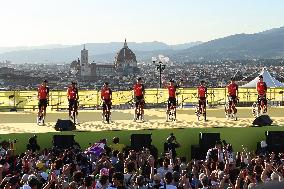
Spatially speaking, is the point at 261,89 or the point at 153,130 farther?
the point at 261,89

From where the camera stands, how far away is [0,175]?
11.8m

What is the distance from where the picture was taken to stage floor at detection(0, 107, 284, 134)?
22.1 meters

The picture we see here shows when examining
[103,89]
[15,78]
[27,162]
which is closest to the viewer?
[27,162]

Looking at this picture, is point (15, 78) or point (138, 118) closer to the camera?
point (138, 118)

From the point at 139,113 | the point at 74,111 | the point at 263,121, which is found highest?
the point at 74,111

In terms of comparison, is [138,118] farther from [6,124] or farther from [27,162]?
[27,162]

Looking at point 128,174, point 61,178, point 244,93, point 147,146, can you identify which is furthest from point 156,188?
point 244,93

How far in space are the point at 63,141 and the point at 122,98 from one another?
40.7 ft

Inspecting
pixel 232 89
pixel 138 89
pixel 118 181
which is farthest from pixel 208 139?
pixel 118 181

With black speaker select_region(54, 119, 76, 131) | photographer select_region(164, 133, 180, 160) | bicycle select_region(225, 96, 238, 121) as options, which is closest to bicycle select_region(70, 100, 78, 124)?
black speaker select_region(54, 119, 76, 131)

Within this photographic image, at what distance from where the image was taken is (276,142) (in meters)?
21.0

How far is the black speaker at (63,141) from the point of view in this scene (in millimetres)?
20000

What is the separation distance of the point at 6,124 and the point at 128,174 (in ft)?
45.5

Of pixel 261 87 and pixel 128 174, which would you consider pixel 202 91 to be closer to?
pixel 261 87
